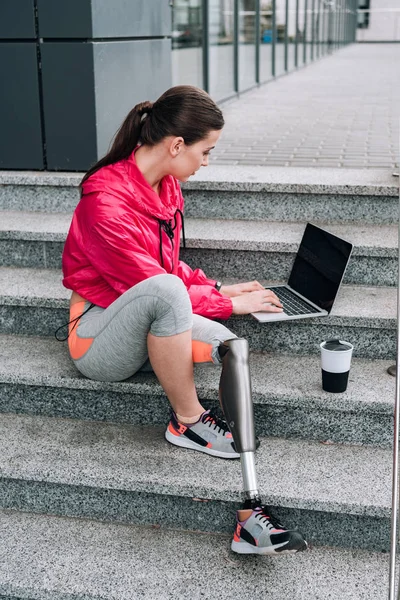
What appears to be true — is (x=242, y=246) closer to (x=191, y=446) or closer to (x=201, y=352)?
(x=201, y=352)

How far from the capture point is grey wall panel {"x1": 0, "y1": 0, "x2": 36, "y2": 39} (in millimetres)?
3994

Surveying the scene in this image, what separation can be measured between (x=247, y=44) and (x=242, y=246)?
6.14m

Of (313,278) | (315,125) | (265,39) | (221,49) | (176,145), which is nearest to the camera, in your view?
(176,145)

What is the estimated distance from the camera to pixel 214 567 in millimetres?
2412

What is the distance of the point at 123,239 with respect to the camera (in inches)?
103

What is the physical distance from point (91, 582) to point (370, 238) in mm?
1828

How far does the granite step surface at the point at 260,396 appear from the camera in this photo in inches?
109

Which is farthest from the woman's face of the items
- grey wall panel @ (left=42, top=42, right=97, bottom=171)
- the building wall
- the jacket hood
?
the building wall

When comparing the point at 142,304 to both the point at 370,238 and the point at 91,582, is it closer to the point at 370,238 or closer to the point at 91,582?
the point at 91,582

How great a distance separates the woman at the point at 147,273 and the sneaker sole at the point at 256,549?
327 millimetres

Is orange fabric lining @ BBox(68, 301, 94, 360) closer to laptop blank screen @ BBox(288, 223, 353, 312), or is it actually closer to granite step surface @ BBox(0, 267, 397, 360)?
granite step surface @ BBox(0, 267, 397, 360)

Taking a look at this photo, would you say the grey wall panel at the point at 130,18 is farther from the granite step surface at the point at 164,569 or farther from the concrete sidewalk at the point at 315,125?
the granite step surface at the point at 164,569

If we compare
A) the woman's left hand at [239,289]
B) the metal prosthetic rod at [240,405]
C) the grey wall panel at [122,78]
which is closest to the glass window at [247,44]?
the grey wall panel at [122,78]

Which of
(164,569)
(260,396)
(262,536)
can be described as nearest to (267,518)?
(262,536)
